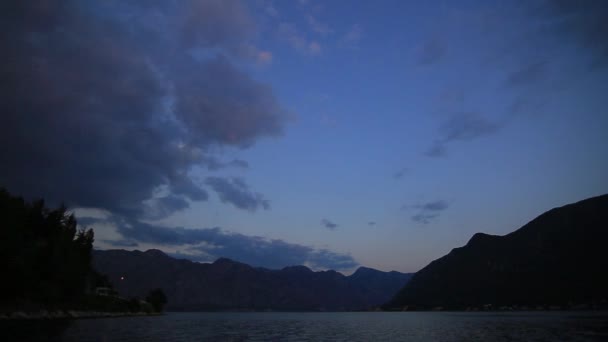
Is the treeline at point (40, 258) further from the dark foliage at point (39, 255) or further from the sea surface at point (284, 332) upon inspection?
the sea surface at point (284, 332)

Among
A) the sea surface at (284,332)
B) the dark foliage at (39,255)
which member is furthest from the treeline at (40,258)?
the sea surface at (284,332)

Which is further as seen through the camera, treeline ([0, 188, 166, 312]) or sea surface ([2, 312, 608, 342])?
treeline ([0, 188, 166, 312])

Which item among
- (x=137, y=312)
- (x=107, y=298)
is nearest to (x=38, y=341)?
(x=107, y=298)

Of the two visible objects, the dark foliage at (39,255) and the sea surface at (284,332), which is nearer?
the sea surface at (284,332)

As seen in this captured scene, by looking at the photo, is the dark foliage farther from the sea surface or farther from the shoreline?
the sea surface

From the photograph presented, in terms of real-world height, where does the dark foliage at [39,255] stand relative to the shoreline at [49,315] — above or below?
above

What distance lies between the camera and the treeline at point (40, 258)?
275ft

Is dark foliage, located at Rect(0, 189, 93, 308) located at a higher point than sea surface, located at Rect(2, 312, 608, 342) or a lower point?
higher

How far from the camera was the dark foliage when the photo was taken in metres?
83.6

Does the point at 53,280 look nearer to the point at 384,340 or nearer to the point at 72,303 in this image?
the point at 72,303

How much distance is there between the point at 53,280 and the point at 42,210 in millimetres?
20917

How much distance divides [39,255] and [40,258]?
945 millimetres

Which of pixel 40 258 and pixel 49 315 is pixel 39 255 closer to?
pixel 40 258

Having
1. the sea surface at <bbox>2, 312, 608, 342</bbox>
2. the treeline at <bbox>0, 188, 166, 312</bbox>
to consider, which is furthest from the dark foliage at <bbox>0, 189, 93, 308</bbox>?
the sea surface at <bbox>2, 312, 608, 342</bbox>
